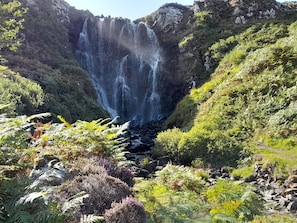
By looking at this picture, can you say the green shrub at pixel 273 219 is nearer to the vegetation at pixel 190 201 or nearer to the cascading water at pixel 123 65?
the vegetation at pixel 190 201

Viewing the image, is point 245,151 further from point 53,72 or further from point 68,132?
point 53,72

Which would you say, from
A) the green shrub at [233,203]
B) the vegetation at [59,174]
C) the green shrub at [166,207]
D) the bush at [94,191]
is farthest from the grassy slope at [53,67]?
the bush at [94,191]

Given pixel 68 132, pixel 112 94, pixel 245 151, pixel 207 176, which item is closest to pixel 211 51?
pixel 112 94

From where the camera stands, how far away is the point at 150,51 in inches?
1603

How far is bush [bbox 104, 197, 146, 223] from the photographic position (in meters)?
4.07

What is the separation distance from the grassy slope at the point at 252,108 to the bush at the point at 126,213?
994cm

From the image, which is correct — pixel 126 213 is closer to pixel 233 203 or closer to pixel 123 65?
pixel 233 203

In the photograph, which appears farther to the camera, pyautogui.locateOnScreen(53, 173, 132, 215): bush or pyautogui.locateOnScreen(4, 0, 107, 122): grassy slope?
pyautogui.locateOnScreen(4, 0, 107, 122): grassy slope

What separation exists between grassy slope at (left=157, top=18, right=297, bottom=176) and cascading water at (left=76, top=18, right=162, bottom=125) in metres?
8.15

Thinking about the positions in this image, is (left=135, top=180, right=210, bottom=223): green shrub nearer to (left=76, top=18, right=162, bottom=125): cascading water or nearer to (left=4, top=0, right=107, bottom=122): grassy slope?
(left=4, top=0, right=107, bottom=122): grassy slope

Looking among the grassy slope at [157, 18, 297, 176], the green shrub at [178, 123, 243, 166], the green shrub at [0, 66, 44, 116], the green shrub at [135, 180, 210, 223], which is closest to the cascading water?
the grassy slope at [157, 18, 297, 176]

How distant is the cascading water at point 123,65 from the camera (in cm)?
3488

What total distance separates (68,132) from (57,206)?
8.29 ft

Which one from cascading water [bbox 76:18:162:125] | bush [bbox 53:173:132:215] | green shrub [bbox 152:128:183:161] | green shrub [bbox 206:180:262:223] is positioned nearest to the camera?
bush [bbox 53:173:132:215]
